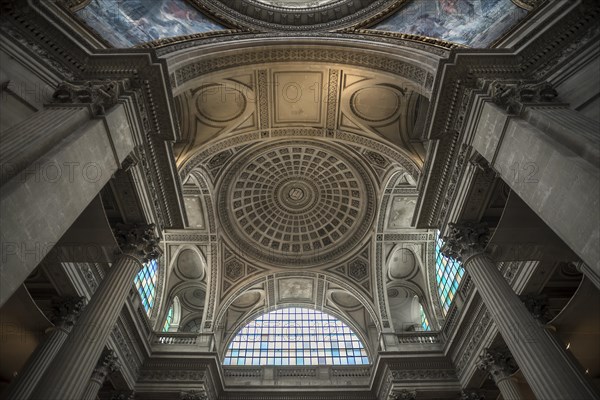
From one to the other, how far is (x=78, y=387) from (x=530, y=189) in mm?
9486

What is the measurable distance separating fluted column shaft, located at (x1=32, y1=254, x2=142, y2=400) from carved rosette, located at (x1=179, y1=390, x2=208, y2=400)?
7905mm

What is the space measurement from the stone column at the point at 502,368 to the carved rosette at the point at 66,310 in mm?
13225

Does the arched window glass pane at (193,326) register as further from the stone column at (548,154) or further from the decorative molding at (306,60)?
the stone column at (548,154)

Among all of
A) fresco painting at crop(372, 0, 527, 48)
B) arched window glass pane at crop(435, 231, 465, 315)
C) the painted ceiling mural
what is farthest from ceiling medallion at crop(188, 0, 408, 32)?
arched window glass pane at crop(435, 231, 465, 315)

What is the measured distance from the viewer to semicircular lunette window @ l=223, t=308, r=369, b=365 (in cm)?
2100

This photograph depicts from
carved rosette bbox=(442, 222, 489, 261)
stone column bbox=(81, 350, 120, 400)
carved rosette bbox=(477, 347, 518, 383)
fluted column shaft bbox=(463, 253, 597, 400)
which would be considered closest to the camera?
fluted column shaft bbox=(463, 253, 597, 400)

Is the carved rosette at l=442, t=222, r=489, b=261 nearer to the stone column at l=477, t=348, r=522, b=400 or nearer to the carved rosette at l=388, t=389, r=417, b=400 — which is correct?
the stone column at l=477, t=348, r=522, b=400

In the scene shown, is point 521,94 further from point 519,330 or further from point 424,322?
point 424,322

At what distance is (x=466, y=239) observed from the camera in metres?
10.6

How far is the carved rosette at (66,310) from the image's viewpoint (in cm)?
1161

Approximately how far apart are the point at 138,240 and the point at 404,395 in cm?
1173

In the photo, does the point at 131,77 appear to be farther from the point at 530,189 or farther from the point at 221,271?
the point at 221,271

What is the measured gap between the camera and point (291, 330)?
892 inches

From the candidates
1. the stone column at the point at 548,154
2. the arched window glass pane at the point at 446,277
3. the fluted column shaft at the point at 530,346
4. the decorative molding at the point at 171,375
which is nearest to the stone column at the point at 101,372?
the decorative molding at the point at 171,375
